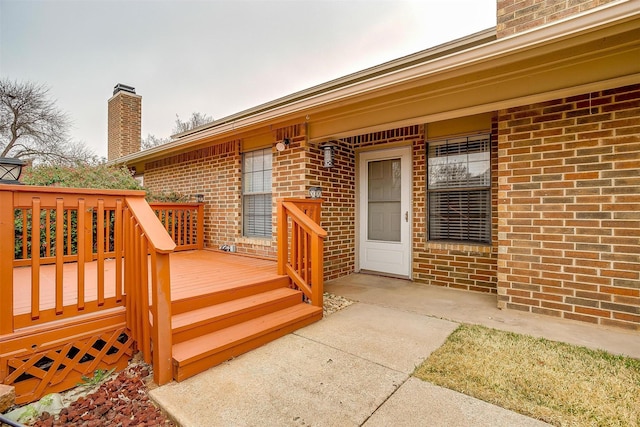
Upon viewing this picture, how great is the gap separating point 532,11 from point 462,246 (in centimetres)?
293

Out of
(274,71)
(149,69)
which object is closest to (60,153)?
(149,69)

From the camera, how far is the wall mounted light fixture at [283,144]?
4.59 metres

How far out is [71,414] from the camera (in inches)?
71.0

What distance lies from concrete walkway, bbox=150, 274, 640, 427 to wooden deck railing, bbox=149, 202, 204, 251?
3.87 m

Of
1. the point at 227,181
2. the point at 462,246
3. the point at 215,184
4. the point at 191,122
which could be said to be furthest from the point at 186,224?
the point at 191,122

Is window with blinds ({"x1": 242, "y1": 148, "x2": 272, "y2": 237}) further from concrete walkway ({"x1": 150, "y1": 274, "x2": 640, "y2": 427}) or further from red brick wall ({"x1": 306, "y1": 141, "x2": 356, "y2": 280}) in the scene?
concrete walkway ({"x1": 150, "y1": 274, "x2": 640, "y2": 427})

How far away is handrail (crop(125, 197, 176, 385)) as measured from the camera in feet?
6.70

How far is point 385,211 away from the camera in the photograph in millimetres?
5207

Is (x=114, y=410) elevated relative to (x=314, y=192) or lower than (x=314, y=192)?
lower

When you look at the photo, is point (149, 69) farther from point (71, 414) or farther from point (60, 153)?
point (71, 414)

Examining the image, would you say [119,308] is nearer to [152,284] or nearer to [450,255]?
[152,284]

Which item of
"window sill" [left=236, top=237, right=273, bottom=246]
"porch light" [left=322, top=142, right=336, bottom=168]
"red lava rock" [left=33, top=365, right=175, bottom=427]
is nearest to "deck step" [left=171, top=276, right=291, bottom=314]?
"red lava rock" [left=33, top=365, right=175, bottom=427]

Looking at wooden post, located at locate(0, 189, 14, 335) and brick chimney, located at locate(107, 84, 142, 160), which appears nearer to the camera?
wooden post, located at locate(0, 189, 14, 335)

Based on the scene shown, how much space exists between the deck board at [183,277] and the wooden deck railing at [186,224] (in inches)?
33.4
